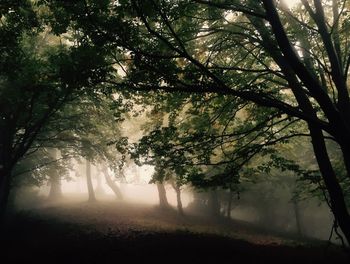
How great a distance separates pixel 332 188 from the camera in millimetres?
8453

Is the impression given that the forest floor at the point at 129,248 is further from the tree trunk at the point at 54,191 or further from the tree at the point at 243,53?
the tree trunk at the point at 54,191

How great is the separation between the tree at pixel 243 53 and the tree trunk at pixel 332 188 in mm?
20

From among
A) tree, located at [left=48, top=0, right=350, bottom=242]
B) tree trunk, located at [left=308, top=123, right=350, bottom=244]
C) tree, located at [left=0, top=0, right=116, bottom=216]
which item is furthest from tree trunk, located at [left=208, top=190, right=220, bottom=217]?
tree trunk, located at [left=308, top=123, right=350, bottom=244]

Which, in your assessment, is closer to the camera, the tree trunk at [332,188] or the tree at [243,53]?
the tree at [243,53]

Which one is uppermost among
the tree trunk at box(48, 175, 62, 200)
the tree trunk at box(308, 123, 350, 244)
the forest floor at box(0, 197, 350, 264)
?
the tree trunk at box(48, 175, 62, 200)

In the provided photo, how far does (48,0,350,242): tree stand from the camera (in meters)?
5.61

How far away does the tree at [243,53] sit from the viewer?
18.4 ft

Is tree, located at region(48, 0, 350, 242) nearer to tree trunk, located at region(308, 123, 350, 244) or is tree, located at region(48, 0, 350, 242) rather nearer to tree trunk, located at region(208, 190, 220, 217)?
tree trunk, located at region(308, 123, 350, 244)

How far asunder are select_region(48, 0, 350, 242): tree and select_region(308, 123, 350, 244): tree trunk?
2 centimetres

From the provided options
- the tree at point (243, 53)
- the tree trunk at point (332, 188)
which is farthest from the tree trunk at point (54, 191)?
Answer: the tree trunk at point (332, 188)

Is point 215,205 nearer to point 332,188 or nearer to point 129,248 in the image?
point 129,248

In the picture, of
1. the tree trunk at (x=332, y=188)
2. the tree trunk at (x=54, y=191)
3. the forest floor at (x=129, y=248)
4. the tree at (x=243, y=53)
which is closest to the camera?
the tree at (x=243, y=53)

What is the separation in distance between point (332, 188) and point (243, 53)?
573 cm

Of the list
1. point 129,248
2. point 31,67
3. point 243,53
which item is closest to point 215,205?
point 129,248
